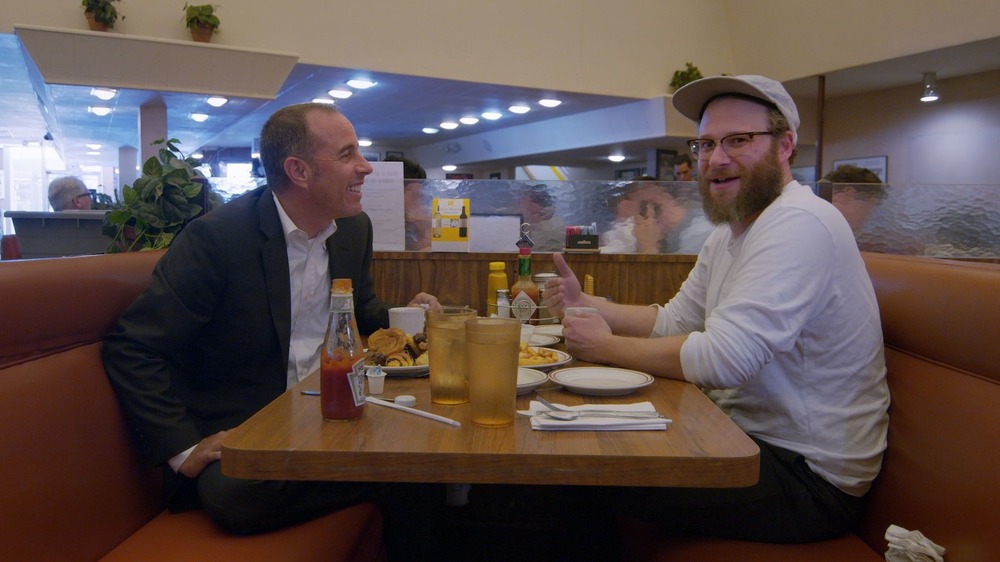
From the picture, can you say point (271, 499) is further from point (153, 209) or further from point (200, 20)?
point (200, 20)

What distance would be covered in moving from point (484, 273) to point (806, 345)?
1.37 metres

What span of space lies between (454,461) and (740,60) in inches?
305

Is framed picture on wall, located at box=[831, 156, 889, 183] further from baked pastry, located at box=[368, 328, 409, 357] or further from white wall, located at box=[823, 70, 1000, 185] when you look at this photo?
baked pastry, located at box=[368, 328, 409, 357]

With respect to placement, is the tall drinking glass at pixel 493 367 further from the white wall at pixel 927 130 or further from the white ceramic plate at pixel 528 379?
the white wall at pixel 927 130

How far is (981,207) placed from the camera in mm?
2945

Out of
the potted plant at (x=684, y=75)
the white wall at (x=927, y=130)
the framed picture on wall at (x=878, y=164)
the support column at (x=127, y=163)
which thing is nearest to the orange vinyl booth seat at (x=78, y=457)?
the potted plant at (x=684, y=75)

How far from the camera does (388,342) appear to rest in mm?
1533

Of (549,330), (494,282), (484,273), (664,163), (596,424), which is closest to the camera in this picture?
(596,424)

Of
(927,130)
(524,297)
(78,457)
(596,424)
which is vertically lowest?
(78,457)

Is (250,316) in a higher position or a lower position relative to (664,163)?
lower

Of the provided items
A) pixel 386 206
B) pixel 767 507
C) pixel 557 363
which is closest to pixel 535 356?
pixel 557 363

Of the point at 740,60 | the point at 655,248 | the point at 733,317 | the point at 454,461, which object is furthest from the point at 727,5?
the point at 454,461

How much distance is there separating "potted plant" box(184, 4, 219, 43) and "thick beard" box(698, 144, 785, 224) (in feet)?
16.1

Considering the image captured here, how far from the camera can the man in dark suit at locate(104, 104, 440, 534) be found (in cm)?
137
